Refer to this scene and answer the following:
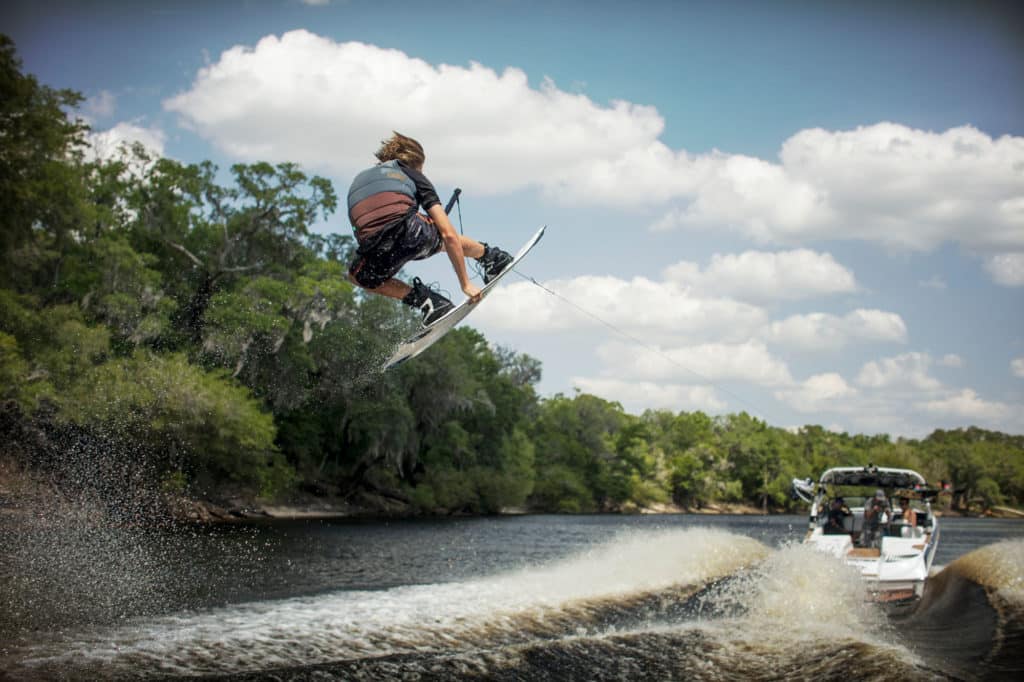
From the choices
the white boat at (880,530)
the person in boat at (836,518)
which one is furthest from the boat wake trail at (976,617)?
the person in boat at (836,518)

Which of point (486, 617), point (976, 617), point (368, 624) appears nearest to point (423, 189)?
point (368, 624)

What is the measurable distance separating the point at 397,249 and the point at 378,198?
→ 0.49 meters

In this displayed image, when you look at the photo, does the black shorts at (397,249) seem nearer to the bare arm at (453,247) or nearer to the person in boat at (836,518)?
the bare arm at (453,247)

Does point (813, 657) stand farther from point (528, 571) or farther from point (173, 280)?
point (173, 280)

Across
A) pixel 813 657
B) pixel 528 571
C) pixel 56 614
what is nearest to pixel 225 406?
pixel 528 571


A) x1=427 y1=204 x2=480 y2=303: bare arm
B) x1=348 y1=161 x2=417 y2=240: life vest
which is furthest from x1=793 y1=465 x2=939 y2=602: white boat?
x1=348 y1=161 x2=417 y2=240: life vest

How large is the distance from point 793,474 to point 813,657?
329 feet

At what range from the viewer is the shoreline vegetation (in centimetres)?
2416

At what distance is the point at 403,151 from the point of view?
6.99m

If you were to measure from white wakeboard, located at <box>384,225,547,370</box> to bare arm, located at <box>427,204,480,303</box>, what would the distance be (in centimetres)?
18

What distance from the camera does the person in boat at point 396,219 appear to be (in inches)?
264

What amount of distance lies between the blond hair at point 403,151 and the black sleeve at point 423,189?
0.07 meters

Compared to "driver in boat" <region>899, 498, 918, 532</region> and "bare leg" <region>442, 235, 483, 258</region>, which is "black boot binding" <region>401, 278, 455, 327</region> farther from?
"driver in boat" <region>899, 498, 918, 532</region>

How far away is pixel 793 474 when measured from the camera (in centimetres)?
10244
